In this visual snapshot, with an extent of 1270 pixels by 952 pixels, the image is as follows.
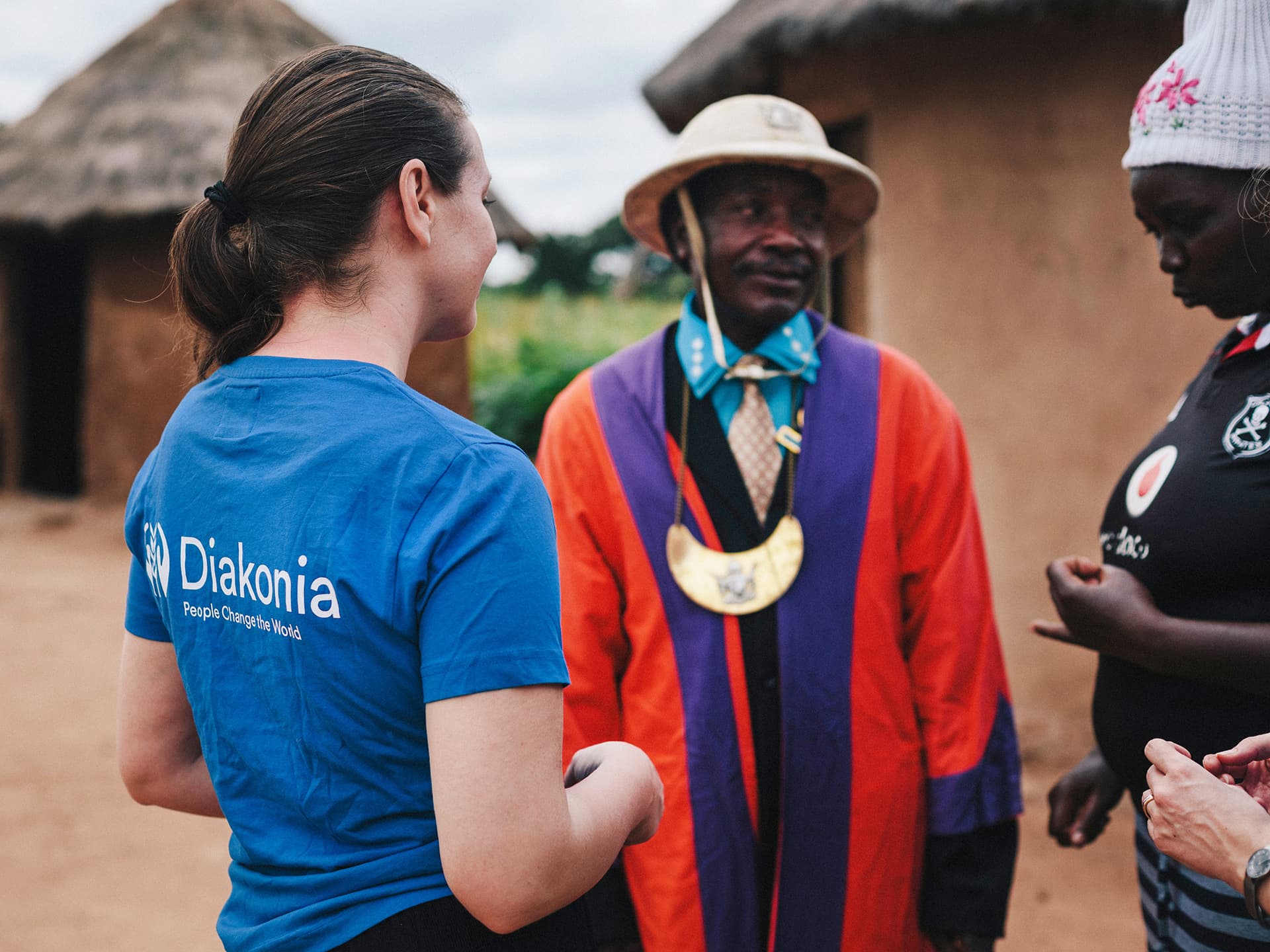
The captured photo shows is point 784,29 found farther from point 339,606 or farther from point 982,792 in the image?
point 339,606

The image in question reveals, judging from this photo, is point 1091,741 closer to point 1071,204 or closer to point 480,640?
point 1071,204

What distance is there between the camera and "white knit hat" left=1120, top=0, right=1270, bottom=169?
162cm

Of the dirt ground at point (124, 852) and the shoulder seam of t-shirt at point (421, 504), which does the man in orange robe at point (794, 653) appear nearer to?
the shoulder seam of t-shirt at point (421, 504)

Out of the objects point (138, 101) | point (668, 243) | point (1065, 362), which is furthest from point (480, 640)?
point (138, 101)

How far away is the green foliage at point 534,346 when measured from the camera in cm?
1120

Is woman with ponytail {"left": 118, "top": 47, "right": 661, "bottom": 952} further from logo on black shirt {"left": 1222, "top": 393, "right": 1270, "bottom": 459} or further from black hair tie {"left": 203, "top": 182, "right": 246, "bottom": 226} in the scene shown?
logo on black shirt {"left": 1222, "top": 393, "right": 1270, "bottom": 459}

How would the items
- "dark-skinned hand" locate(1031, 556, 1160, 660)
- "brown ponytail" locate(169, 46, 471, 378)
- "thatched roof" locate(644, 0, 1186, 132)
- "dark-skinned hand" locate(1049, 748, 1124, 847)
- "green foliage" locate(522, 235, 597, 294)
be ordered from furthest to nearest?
"green foliage" locate(522, 235, 597, 294) < "thatched roof" locate(644, 0, 1186, 132) < "dark-skinned hand" locate(1049, 748, 1124, 847) < "dark-skinned hand" locate(1031, 556, 1160, 660) < "brown ponytail" locate(169, 46, 471, 378)

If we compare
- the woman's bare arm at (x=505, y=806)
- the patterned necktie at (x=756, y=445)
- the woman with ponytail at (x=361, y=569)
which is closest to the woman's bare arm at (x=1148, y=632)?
the patterned necktie at (x=756, y=445)

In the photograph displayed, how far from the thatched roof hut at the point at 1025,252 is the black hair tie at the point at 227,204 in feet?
11.8

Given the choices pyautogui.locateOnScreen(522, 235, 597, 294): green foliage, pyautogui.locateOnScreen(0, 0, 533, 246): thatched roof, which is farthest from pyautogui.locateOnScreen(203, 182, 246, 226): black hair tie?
pyautogui.locateOnScreen(522, 235, 597, 294): green foliage

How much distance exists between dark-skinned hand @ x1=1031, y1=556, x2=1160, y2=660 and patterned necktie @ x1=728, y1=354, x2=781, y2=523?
1.74ft

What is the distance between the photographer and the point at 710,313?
7.20 ft

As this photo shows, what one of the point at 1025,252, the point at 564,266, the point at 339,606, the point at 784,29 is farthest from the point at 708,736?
the point at 564,266

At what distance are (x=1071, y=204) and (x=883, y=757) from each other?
2.93m
